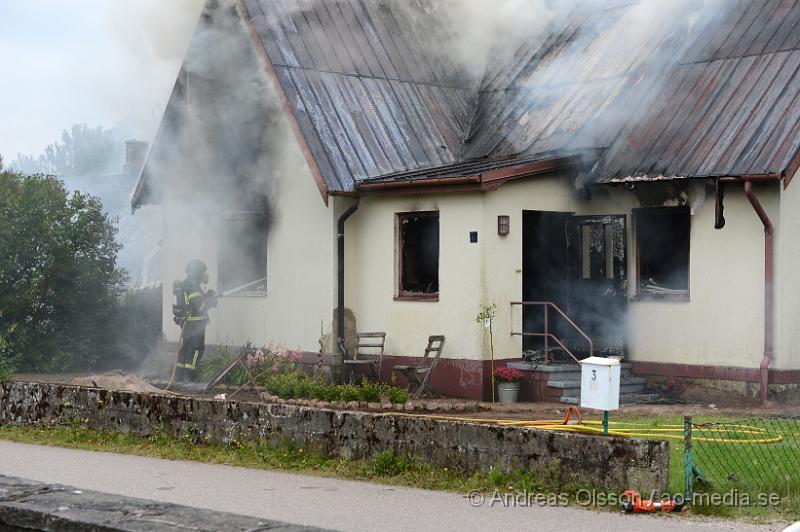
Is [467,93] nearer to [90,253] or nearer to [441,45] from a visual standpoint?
[441,45]

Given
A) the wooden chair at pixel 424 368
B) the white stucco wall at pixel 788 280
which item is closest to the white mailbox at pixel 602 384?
the white stucco wall at pixel 788 280

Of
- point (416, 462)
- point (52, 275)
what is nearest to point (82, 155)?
point (52, 275)

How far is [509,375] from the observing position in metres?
17.7

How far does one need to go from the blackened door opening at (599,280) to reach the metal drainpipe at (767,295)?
2.44 metres

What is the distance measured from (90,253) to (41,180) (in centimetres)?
171

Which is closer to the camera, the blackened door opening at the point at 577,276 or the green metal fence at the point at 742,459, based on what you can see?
the green metal fence at the point at 742,459

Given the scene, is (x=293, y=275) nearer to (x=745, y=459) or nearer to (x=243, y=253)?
(x=243, y=253)

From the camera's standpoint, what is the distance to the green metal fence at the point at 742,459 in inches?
376

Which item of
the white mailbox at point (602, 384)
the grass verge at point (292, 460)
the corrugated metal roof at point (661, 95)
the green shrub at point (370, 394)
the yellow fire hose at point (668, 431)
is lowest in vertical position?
the grass verge at point (292, 460)

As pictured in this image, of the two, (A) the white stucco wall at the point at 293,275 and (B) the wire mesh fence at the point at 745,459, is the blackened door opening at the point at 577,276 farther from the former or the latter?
(B) the wire mesh fence at the point at 745,459

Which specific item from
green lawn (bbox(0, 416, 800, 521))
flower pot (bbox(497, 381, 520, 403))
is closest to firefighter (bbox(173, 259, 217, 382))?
flower pot (bbox(497, 381, 520, 403))

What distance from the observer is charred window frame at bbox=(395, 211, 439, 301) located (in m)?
18.9

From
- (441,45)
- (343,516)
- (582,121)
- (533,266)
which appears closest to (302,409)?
(343,516)

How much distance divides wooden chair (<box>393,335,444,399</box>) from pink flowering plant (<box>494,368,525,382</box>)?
3.19 ft
